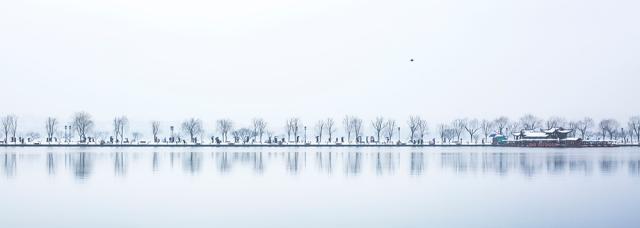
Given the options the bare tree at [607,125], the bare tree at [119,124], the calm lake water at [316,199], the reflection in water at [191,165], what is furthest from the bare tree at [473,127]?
the calm lake water at [316,199]

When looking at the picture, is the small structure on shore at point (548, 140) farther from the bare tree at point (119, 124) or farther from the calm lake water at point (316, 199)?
the calm lake water at point (316, 199)

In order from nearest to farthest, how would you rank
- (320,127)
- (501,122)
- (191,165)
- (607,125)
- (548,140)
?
(191,165), (548,140), (320,127), (501,122), (607,125)

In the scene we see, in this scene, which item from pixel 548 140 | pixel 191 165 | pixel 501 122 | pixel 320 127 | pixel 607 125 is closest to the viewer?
pixel 191 165

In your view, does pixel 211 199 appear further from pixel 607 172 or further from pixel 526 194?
pixel 607 172

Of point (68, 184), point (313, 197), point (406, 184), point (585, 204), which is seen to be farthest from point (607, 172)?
point (68, 184)

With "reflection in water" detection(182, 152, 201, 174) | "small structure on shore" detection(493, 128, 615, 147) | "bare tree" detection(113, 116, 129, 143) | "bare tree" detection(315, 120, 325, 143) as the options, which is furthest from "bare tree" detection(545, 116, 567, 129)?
"reflection in water" detection(182, 152, 201, 174)

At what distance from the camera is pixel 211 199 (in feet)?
61.3

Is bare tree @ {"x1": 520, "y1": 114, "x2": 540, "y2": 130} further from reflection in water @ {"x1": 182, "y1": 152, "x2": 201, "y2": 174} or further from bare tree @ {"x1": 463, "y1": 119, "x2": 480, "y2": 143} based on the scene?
reflection in water @ {"x1": 182, "y1": 152, "x2": 201, "y2": 174}

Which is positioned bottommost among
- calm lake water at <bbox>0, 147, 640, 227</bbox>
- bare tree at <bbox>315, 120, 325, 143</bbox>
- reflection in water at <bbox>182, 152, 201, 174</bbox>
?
calm lake water at <bbox>0, 147, 640, 227</bbox>

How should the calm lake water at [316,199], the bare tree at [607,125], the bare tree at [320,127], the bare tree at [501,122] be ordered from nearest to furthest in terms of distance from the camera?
1. the calm lake water at [316,199]
2. the bare tree at [320,127]
3. the bare tree at [607,125]
4. the bare tree at [501,122]

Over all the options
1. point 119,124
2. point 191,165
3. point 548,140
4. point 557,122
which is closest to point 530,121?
point 557,122

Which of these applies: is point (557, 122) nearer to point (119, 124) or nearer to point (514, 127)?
point (514, 127)

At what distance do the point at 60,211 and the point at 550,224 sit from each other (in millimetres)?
11019

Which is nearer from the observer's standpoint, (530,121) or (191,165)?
(191,165)
